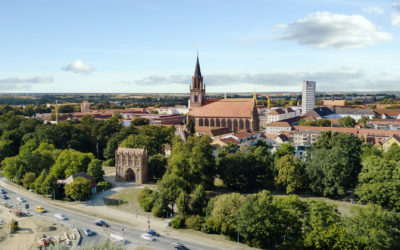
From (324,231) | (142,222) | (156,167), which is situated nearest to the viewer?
(324,231)

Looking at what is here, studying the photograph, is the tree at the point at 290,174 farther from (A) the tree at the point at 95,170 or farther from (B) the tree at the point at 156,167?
(A) the tree at the point at 95,170

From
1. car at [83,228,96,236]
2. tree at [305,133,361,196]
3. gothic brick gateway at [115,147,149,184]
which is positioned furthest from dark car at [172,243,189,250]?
gothic brick gateway at [115,147,149,184]

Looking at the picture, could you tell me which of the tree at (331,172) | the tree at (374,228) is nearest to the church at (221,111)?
the tree at (331,172)

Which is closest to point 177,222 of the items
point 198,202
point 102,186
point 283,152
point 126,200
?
point 198,202

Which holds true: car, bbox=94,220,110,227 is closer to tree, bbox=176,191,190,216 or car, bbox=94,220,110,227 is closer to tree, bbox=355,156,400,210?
tree, bbox=176,191,190,216

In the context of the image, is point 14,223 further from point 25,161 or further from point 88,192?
point 25,161

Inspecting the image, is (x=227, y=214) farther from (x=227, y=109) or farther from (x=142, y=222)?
Answer: (x=227, y=109)
